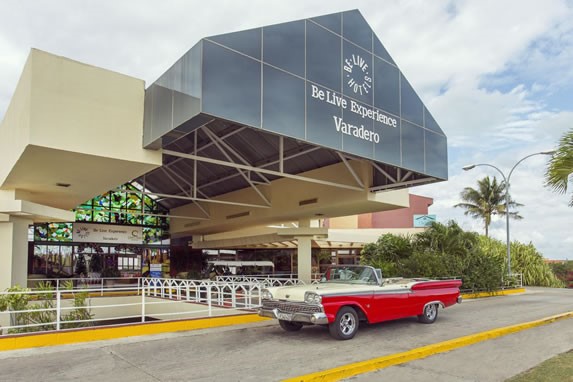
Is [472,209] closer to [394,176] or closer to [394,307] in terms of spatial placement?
[394,176]

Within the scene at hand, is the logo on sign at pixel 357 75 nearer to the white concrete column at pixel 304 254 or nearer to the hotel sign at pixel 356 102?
the hotel sign at pixel 356 102

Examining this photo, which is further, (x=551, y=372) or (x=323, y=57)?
(x=323, y=57)

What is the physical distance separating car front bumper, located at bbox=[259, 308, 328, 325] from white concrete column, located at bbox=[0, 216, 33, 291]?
10.1 meters

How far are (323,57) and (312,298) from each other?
787 centimetres

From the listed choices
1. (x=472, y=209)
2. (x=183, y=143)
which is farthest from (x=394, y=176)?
(x=472, y=209)

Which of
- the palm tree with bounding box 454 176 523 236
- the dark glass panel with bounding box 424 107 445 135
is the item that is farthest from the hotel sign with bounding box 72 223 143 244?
the palm tree with bounding box 454 176 523 236

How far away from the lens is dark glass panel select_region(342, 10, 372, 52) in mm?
15820

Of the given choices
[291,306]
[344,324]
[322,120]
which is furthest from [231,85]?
[344,324]

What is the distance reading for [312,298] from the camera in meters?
10.0

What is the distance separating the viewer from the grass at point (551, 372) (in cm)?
698

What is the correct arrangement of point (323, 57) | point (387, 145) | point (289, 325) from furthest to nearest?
point (387, 145) → point (323, 57) → point (289, 325)

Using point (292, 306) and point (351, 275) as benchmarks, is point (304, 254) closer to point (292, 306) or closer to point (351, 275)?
point (351, 275)

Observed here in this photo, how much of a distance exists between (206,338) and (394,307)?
4.42 m

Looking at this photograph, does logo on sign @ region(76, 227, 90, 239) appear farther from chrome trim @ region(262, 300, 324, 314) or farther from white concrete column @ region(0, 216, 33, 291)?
chrome trim @ region(262, 300, 324, 314)
